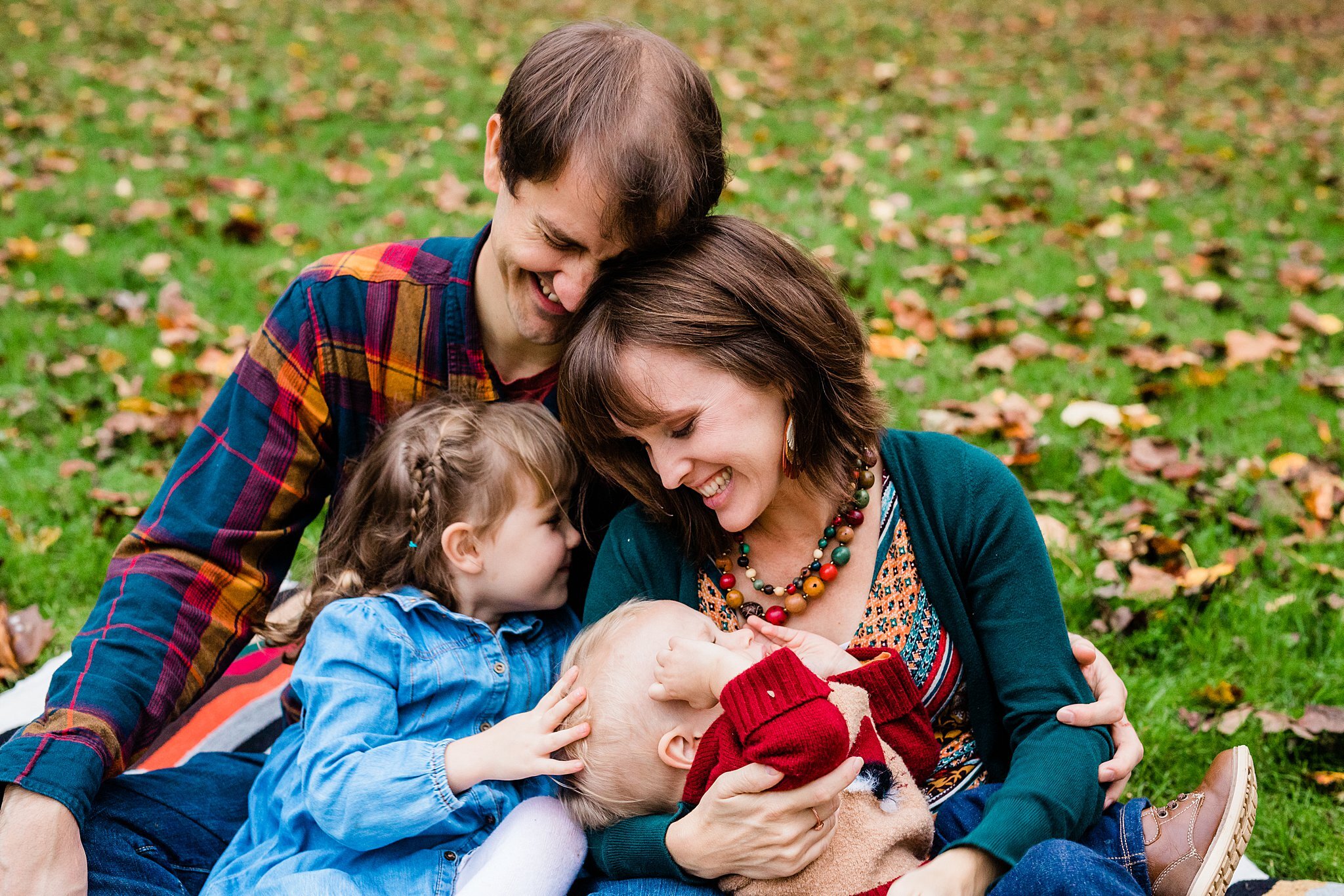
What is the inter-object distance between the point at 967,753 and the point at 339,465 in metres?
1.63

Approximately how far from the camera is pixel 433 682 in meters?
2.32

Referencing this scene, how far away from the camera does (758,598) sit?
229 cm

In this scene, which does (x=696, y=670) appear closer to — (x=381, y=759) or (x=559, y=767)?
(x=559, y=767)

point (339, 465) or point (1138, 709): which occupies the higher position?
point (339, 465)

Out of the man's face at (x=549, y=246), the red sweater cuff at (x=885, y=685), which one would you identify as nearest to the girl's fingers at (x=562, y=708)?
the red sweater cuff at (x=885, y=685)

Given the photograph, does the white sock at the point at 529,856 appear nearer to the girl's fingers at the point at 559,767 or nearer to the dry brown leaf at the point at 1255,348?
the girl's fingers at the point at 559,767

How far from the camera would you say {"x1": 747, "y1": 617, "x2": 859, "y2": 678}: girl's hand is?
208 centimetres

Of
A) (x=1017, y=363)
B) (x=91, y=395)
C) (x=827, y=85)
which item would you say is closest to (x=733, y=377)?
(x=1017, y=363)

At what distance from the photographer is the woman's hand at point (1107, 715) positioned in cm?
203

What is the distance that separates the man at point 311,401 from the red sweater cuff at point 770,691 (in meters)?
0.13

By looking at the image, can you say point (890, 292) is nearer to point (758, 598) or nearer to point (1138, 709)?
point (1138, 709)

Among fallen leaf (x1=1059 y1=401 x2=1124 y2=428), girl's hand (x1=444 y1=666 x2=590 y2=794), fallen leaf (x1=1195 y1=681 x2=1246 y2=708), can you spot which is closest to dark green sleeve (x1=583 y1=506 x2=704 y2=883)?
girl's hand (x1=444 y1=666 x2=590 y2=794)

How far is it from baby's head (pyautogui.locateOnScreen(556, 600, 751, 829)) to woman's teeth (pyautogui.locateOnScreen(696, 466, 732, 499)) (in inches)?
9.7

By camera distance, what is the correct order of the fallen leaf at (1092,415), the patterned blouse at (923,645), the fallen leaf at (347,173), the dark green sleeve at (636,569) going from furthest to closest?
the fallen leaf at (347,173)
the fallen leaf at (1092,415)
the dark green sleeve at (636,569)
the patterned blouse at (923,645)
